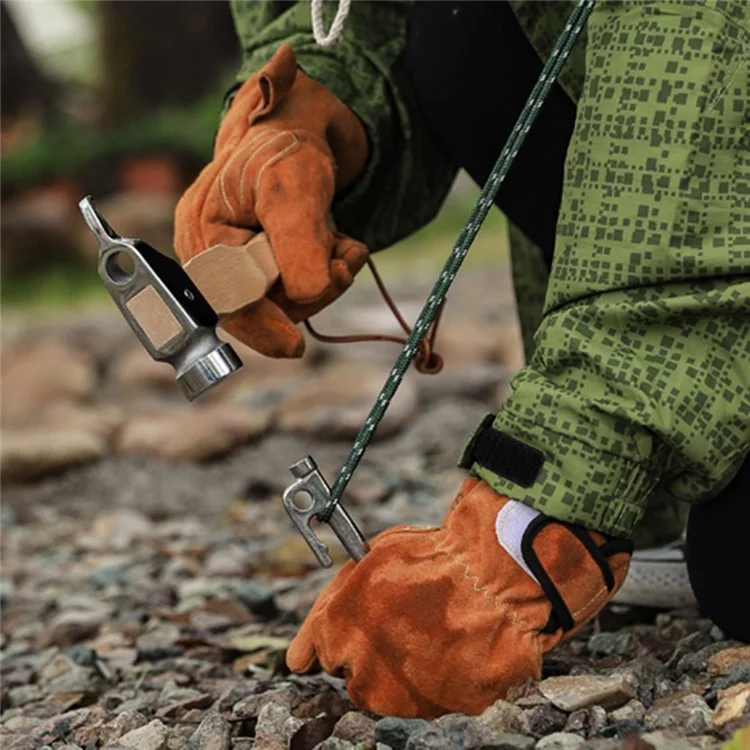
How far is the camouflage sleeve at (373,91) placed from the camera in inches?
58.7

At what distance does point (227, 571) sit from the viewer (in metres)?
2.09

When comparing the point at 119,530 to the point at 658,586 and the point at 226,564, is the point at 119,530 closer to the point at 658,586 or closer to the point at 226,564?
the point at 226,564

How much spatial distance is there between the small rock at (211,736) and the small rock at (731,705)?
0.41m

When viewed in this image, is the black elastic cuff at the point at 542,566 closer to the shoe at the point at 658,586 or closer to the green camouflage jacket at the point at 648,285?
the green camouflage jacket at the point at 648,285

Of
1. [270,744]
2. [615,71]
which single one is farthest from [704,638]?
[615,71]

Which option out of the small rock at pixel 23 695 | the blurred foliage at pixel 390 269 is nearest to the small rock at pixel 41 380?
the blurred foliage at pixel 390 269

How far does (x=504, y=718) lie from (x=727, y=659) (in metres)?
0.25

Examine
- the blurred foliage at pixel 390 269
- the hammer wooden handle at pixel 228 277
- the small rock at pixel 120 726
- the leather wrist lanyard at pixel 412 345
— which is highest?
the hammer wooden handle at pixel 228 277

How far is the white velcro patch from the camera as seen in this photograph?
3.62 ft

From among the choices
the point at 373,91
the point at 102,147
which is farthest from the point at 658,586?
the point at 102,147

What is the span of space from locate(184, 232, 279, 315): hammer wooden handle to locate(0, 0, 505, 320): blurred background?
452 centimetres

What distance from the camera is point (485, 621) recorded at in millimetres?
1100

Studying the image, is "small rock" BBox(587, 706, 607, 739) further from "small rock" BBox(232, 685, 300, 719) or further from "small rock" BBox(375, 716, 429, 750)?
"small rock" BBox(232, 685, 300, 719)

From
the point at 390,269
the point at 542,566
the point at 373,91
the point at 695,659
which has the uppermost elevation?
the point at 373,91
